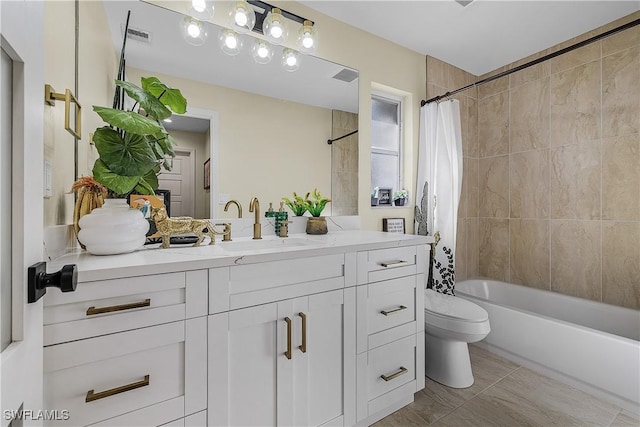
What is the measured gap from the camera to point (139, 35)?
1504 millimetres

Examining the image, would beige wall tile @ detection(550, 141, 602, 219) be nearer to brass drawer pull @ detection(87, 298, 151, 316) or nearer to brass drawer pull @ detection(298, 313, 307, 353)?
brass drawer pull @ detection(298, 313, 307, 353)

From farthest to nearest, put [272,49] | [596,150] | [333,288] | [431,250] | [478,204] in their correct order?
1. [478,204]
2. [431,250]
3. [596,150]
4. [272,49]
5. [333,288]

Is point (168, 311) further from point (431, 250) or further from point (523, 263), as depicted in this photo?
point (523, 263)

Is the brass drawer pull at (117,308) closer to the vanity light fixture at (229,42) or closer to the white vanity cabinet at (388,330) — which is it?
the white vanity cabinet at (388,330)

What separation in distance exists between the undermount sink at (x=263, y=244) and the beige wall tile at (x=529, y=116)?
2.38 meters

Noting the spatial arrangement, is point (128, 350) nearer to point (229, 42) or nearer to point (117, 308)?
point (117, 308)

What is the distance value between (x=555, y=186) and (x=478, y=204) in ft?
2.26

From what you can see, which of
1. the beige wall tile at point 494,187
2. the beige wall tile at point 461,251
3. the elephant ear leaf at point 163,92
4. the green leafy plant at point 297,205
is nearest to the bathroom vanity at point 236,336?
the green leafy plant at point 297,205

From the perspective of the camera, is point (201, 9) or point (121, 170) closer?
point (121, 170)

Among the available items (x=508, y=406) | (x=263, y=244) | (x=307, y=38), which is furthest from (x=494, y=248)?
(x=307, y=38)

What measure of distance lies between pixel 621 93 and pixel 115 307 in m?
3.33

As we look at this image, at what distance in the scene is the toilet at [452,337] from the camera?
1.74 metres

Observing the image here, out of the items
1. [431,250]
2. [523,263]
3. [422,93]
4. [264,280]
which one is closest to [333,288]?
[264,280]

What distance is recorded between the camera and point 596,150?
2.30m
